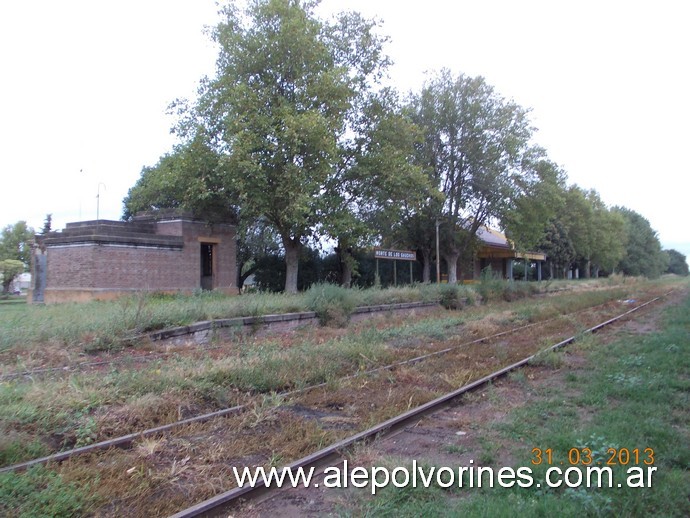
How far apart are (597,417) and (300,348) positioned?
650 cm

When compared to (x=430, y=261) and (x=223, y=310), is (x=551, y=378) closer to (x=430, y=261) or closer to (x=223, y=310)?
(x=223, y=310)

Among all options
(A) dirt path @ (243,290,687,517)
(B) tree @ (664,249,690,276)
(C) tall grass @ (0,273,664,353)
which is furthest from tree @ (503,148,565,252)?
(B) tree @ (664,249,690,276)

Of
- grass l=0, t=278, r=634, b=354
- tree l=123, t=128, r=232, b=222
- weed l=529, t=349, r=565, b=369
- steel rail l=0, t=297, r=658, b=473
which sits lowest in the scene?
steel rail l=0, t=297, r=658, b=473

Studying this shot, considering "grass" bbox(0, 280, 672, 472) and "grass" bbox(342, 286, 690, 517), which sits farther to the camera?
"grass" bbox(0, 280, 672, 472)

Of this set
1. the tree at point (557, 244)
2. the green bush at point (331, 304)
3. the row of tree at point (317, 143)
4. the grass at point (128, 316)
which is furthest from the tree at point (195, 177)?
the tree at point (557, 244)

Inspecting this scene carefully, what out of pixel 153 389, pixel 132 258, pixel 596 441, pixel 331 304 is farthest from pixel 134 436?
pixel 132 258

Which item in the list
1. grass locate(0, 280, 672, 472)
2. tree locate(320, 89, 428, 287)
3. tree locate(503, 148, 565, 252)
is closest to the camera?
grass locate(0, 280, 672, 472)

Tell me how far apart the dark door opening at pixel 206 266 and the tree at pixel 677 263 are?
17210cm

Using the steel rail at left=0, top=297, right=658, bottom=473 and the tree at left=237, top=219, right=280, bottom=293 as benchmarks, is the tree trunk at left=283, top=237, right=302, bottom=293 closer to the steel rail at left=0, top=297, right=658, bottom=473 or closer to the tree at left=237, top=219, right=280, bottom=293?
the tree at left=237, top=219, right=280, bottom=293

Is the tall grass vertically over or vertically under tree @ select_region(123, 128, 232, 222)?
under

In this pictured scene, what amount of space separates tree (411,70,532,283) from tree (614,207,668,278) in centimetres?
6182

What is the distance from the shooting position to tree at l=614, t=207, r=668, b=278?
3652 inches

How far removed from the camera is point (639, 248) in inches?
3728

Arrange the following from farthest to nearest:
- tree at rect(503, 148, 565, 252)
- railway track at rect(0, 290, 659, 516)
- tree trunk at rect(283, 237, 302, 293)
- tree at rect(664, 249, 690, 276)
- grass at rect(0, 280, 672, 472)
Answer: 1. tree at rect(664, 249, 690, 276)
2. tree at rect(503, 148, 565, 252)
3. tree trunk at rect(283, 237, 302, 293)
4. grass at rect(0, 280, 672, 472)
5. railway track at rect(0, 290, 659, 516)
